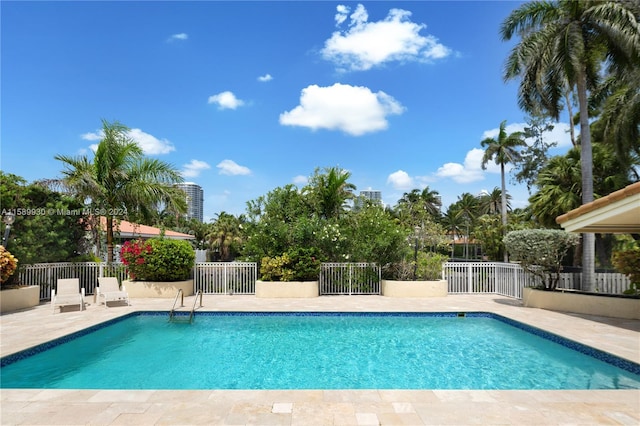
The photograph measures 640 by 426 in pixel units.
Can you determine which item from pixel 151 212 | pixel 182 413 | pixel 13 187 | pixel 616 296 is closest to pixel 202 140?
pixel 151 212

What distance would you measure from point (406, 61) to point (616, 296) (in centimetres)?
1025

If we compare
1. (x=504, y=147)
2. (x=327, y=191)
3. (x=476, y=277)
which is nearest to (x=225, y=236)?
(x=327, y=191)

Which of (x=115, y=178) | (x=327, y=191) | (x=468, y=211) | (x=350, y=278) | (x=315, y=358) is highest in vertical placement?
(x=468, y=211)

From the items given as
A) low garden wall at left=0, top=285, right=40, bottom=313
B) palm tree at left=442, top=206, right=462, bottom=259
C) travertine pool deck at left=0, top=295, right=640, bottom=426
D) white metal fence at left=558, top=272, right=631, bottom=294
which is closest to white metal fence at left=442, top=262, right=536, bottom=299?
white metal fence at left=558, top=272, right=631, bottom=294

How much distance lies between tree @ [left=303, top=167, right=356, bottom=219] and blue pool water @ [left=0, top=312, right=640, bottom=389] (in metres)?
6.72

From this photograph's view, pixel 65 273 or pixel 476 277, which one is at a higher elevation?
pixel 65 273

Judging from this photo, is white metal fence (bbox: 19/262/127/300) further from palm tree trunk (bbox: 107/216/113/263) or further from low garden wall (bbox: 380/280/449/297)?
low garden wall (bbox: 380/280/449/297)

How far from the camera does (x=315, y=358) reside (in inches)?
268

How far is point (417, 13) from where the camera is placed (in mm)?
11789

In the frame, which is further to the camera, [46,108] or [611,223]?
[46,108]

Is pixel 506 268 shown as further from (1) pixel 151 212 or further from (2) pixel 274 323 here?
(1) pixel 151 212

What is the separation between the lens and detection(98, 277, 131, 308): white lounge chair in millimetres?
10430

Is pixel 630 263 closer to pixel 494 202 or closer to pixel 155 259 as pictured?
pixel 155 259

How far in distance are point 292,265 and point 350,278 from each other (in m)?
2.28
